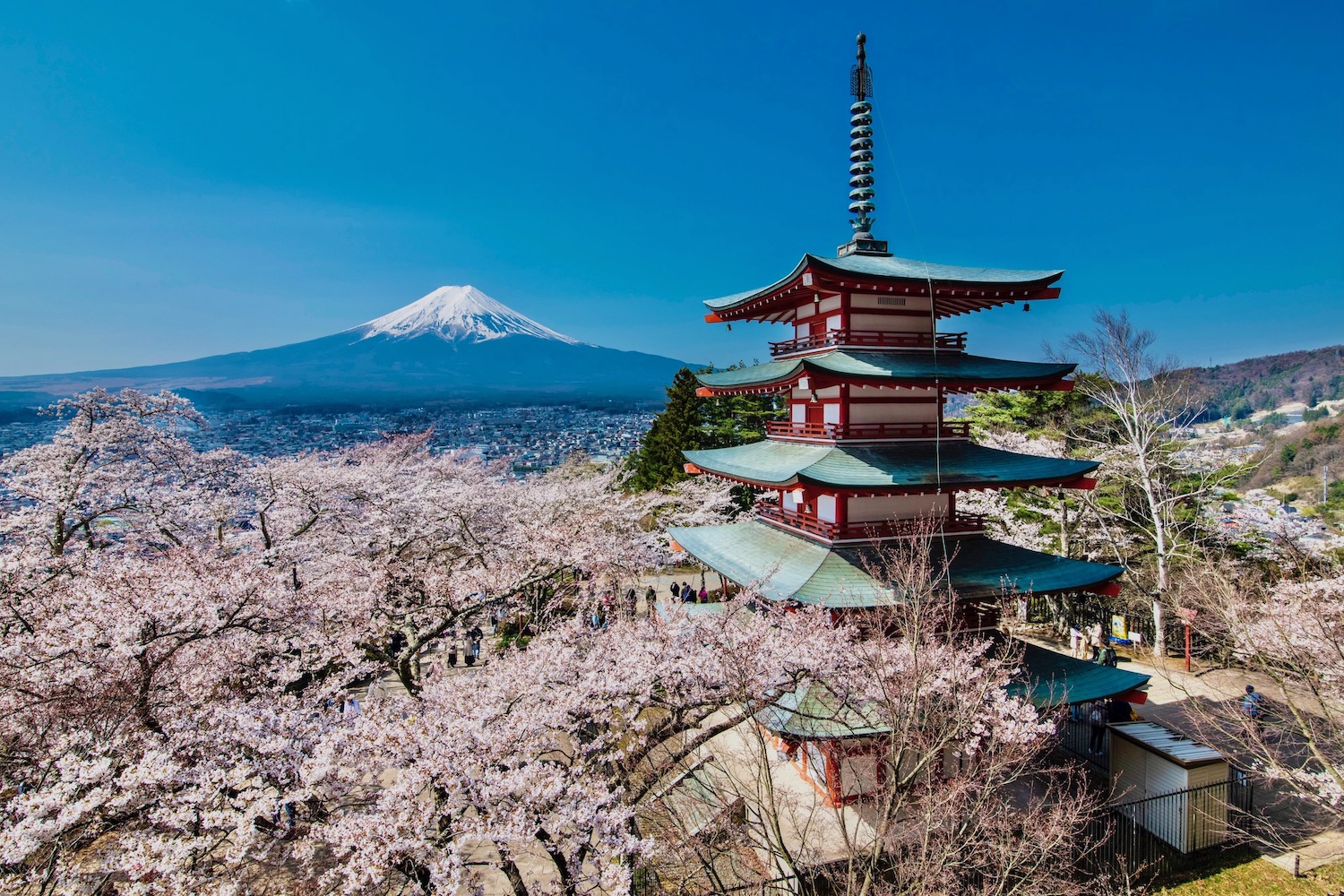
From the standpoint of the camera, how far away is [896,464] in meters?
10.6

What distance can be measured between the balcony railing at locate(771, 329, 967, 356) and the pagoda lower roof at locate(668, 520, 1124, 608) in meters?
3.70

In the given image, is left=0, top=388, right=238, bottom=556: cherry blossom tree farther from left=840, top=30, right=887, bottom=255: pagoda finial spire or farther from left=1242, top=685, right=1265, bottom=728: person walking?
left=1242, top=685, right=1265, bottom=728: person walking

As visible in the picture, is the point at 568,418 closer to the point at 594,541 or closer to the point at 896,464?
the point at 594,541

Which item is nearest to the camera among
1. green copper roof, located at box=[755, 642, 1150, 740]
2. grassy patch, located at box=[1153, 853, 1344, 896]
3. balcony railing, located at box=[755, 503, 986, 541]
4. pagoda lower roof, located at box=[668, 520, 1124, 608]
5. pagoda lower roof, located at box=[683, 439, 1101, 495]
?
grassy patch, located at box=[1153, 853, 1344, 896]

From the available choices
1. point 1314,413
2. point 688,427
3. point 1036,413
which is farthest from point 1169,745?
point 1314,413

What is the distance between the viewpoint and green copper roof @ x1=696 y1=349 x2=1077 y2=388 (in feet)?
33.5

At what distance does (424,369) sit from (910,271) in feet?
405

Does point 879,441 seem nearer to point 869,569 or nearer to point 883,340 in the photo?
point 883,340

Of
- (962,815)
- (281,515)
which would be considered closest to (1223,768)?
(962,815)

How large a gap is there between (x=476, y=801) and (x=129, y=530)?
13221mm

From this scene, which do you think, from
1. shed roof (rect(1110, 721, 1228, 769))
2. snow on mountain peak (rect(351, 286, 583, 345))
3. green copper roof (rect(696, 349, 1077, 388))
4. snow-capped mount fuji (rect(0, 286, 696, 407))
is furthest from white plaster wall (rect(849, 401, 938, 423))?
snow on mountain peak (rect(351, 286, 583, 345))

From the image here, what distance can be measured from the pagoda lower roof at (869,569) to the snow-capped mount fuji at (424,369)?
→ 287 ft

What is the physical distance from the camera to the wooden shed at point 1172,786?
943cm

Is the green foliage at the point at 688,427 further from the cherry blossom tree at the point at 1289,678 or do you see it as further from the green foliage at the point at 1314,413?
the green foliage at the point at 1314,413
